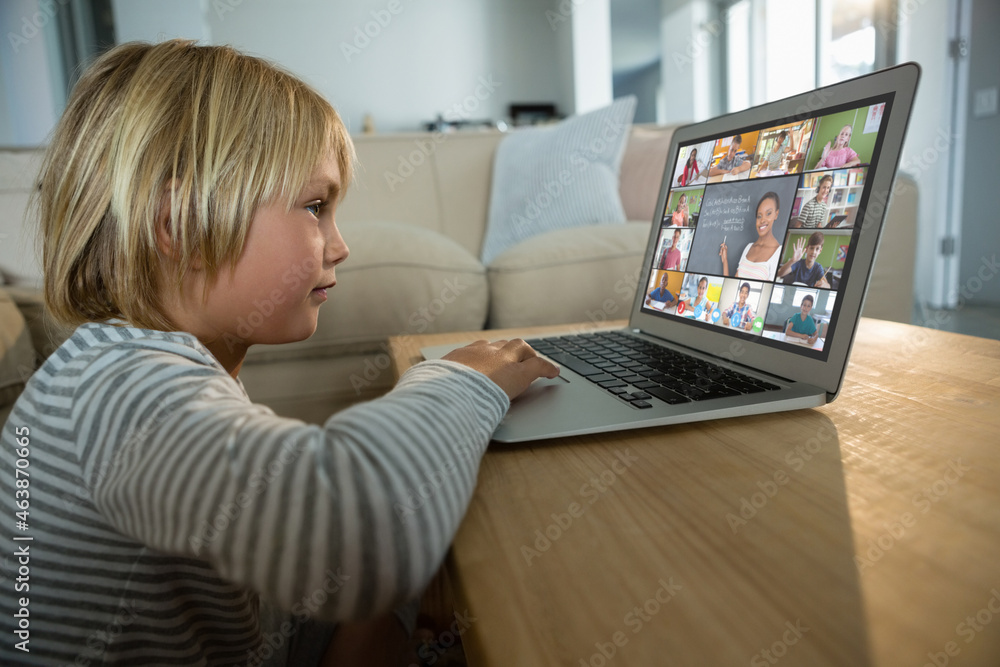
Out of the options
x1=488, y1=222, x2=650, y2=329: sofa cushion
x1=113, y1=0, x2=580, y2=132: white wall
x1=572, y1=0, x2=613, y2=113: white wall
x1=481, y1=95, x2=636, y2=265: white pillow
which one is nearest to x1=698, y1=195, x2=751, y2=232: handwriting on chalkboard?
x1=488, y1=222, x2=650, y2=329: sofa cushion

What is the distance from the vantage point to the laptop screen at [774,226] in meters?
0.54

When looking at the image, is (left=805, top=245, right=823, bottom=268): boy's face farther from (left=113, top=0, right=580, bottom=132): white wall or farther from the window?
(left=113, top=0, right=580, bottom=132): white wall

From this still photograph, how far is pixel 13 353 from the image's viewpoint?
1200 mm

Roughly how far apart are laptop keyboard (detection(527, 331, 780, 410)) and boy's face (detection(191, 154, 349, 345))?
28 cm

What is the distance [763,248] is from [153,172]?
1.81 feet

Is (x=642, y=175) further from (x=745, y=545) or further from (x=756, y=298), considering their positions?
(x=745, y=545)

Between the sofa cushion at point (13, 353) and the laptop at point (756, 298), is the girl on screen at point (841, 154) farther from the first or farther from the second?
the sofa cushion at point (13, 353)

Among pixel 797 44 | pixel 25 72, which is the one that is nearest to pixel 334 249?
pixel 25 72

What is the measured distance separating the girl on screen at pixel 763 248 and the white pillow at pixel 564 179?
3.66 ft

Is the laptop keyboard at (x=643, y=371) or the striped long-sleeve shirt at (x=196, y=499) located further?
the laptop keyboard at (x=643, y=371)

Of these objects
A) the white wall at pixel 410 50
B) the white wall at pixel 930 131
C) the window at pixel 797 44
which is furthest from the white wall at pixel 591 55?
the white wall at pixel 930 131

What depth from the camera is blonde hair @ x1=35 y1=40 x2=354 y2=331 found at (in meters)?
0.48

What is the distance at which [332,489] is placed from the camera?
0.31m

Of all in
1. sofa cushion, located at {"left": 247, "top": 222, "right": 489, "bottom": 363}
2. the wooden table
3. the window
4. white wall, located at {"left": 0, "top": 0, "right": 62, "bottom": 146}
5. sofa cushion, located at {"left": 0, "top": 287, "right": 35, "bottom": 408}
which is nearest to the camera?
the wooden table
